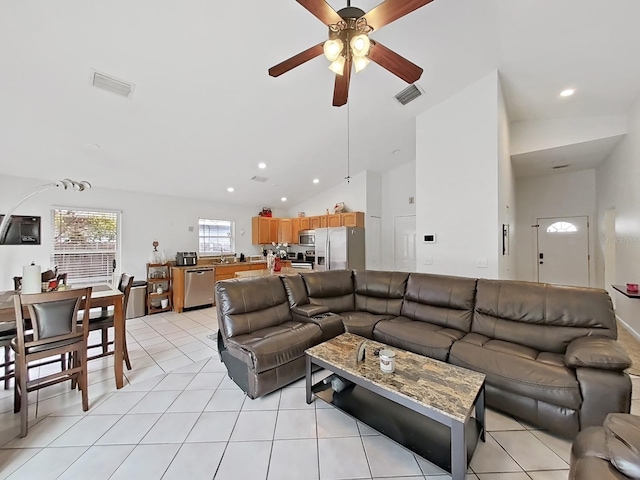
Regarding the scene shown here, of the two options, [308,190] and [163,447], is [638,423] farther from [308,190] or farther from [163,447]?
[308,190]

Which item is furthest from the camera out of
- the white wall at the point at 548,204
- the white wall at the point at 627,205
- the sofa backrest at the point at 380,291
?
the white wall at the point at 548,204

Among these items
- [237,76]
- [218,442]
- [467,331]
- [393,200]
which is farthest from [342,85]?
[393,200]

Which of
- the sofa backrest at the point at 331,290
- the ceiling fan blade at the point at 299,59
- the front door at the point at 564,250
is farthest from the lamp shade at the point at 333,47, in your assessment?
the front door at the point at 564,250

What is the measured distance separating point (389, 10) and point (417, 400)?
95.5 inches

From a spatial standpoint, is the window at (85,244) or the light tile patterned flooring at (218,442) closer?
the light tile patterned flooring at (218,442)

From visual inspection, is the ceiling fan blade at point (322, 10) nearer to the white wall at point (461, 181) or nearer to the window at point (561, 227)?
the white wall at point (461, 181)

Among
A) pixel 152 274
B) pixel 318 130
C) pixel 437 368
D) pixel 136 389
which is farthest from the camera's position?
pixel 152 274

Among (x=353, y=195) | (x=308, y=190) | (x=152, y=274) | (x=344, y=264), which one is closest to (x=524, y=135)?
(x=353, y=195)

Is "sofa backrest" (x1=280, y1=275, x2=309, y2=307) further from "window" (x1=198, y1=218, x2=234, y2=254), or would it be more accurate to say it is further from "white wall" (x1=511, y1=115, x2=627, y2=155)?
"white wall" (x1=511, y1=115, x2=627, y2=155)

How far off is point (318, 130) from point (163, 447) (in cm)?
410

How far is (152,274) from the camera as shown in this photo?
5309mm

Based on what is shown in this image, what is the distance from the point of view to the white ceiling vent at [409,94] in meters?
3.55

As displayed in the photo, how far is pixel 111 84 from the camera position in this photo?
2.71m

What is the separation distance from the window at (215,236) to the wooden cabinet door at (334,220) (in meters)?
2.50
